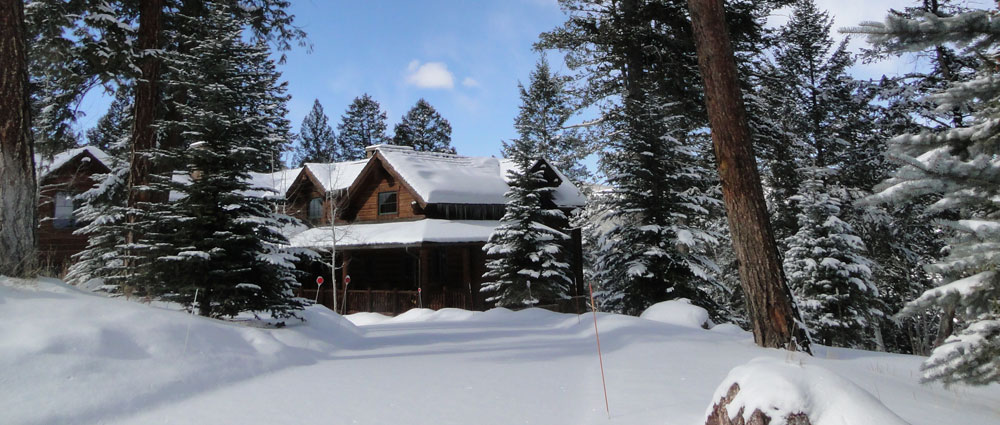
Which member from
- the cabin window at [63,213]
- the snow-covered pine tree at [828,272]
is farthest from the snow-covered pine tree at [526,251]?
the cabin window at [63,213]

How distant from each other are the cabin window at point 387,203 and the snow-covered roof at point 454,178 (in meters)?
1.66

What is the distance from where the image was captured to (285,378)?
548cm

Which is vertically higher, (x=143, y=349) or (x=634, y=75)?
(x=634, y=75)

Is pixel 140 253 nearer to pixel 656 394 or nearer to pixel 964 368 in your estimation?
pixel 656 394

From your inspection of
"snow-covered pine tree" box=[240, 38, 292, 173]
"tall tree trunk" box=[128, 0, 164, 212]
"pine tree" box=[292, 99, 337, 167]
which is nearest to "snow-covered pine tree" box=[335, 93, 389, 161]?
"pine tree" box=[292, 99, 337, 167]

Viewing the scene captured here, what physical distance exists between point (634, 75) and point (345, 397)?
52.7ft

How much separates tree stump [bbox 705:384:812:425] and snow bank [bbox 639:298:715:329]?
7839 millimetres

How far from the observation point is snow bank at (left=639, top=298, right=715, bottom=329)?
37.1ft

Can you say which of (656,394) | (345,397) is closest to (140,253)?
(345,397)

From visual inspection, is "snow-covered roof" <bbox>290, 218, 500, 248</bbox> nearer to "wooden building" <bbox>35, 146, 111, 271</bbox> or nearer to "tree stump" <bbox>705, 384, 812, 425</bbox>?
"wooden building" <bbox>35, 146, 111, 271</bbox>

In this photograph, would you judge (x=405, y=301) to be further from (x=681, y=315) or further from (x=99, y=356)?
(x=99, y=356)

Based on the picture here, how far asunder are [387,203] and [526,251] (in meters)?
9.36

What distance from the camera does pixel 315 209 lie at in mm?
27656

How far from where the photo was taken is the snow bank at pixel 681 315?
37.1ft
